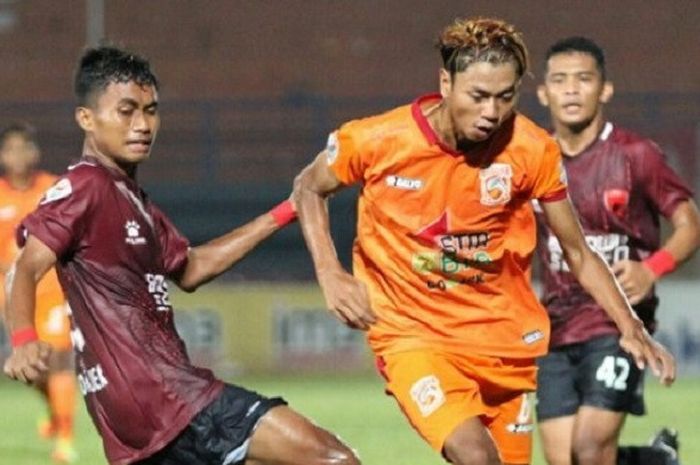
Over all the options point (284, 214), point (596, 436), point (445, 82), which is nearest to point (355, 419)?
point (596, 436)

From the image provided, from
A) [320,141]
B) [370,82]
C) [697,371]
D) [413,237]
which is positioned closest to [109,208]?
[413,237]

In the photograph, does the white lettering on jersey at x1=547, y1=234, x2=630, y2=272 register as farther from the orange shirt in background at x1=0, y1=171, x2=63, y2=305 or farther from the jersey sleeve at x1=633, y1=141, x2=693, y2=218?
the orange shirt in background at x1=0, y1=171, x2=63, y2=305

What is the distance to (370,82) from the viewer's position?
25516 millimetres

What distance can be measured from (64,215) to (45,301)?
5.78 metres

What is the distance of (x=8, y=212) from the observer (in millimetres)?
13289

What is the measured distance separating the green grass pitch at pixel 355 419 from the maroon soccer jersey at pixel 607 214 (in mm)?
2777

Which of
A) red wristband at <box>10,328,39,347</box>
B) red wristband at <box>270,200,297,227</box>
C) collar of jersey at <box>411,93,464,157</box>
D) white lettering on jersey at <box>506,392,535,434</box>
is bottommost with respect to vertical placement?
white lettering on jersey at <box>506,392,535,434</box>

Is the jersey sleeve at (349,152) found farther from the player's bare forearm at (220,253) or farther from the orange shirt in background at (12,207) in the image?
the orange shirt in background at (12,207)

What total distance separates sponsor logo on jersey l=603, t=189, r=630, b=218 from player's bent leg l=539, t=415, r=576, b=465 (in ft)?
3.00

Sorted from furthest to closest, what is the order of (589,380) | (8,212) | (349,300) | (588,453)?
(8,212), (589,380), (588,453), (349,300)

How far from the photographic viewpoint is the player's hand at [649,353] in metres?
6.67

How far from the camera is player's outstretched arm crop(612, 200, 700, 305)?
26.9 feet

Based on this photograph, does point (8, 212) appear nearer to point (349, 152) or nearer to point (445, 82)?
point (349, 152)

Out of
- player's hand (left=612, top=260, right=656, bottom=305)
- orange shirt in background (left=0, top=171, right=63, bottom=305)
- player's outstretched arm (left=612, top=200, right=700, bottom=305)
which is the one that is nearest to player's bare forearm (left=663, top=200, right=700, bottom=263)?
player's outstretched arm (left=612, top=200, right=700, bottom=305)
